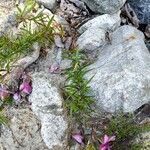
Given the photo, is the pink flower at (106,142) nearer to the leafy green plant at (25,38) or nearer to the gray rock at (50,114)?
the gray rock at (50,114)

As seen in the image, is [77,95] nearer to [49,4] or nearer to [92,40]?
[92,40]

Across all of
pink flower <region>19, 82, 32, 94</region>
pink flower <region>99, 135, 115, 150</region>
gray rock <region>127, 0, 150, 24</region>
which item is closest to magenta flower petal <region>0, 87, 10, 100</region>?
pink flower <region>19, 82, 32, 94</region>

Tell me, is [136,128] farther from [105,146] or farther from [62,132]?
[62,132]

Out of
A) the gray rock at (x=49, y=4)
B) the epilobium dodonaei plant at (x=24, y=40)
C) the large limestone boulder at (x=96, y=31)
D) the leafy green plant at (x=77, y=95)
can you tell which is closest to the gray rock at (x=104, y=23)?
the large limestone boulder at (x=96, y=31)

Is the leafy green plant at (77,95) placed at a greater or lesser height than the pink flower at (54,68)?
lesser

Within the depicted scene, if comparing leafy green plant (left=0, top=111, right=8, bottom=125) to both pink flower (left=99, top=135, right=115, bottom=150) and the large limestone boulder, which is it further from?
the large limestone boulder

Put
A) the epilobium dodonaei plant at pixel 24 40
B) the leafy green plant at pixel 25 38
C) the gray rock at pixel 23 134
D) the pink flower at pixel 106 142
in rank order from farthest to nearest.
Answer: the leafy green plant at pixel 25 38, the epilobium dodonaei plant at pixel 24 40, the gray rock at pixel 23 134, the pink flower at pixel 106 142
